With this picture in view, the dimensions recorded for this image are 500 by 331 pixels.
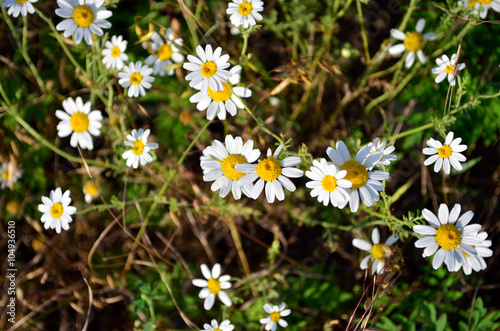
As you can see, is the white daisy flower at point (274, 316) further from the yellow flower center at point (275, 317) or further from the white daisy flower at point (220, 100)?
the white daisy flower at point (220, 100)

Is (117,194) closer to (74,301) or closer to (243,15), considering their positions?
(74,301)

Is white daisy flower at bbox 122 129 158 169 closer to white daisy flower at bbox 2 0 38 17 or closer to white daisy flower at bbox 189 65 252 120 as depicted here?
white daisy flower at bbox 189 65 252 120

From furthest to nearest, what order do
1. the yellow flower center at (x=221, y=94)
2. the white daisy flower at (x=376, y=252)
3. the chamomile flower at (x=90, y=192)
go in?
the chamomile flower at (x=90, y=192), the white daisy flower at (x=376, y=252), the yellow flower center at (x=221, y=94)

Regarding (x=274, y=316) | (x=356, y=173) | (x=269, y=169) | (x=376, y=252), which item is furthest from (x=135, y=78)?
(x=376, y=252)

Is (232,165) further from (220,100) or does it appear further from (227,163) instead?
(220,100)

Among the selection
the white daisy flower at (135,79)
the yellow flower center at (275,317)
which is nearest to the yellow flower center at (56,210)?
the white daisy flower at (135,79)

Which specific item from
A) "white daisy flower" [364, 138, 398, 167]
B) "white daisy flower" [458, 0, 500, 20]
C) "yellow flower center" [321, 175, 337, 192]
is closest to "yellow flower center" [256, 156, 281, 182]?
"yellow flower center" [321, 175, 337, 192]
